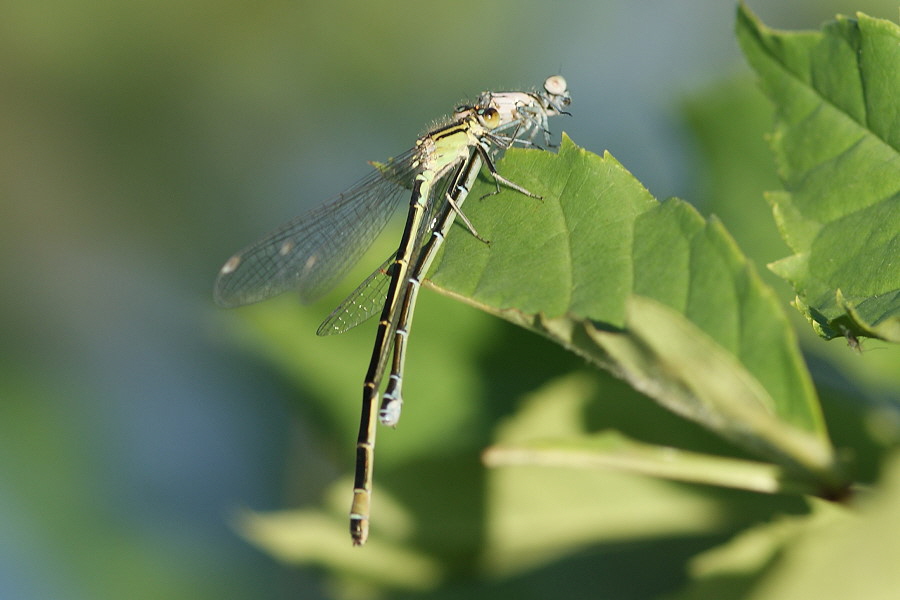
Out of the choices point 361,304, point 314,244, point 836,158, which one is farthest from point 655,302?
point 314,244

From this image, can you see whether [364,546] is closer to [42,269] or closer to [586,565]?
[586,565]

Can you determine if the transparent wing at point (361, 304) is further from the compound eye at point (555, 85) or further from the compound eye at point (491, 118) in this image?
the compound eye at point (555, 85)

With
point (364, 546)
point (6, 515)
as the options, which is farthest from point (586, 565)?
point (6, 515)

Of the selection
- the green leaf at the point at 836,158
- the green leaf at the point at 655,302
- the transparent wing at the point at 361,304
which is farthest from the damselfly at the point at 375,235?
the green leaf at the point at 836,158

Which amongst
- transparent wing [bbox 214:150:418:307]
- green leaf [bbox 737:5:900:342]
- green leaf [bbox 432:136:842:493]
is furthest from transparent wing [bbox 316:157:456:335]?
green leaf [bbox 737:5:900:342]

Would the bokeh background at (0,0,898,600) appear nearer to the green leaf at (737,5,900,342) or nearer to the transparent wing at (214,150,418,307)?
the transparent wing at (214,150,418,307)

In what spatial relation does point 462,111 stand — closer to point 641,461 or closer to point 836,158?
point 836,158
